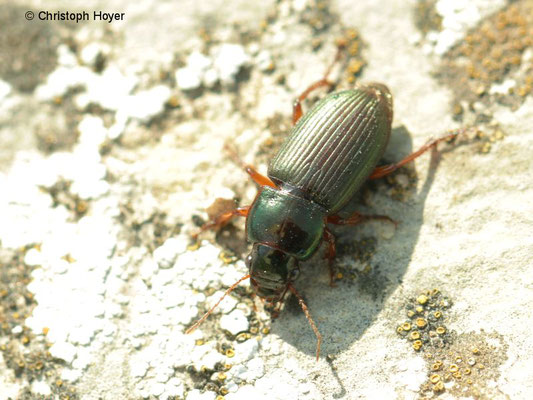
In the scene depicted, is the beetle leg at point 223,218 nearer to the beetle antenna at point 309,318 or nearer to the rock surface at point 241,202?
the rock surface at point 241,202

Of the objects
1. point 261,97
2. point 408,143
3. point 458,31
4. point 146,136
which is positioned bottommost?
point 408,143

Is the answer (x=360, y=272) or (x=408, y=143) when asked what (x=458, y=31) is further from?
(x=360, y=272)

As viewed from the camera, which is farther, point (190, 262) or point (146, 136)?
point (146, 136)

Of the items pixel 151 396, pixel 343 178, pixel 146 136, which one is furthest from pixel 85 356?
pixel 343 178

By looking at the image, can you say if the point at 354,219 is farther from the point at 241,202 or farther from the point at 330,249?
the point at 241,202

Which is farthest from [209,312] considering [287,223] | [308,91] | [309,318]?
[308,91]

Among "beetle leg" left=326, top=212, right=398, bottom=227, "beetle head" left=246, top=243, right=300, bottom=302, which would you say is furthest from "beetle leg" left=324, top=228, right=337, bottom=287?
"beetle head" left=246, top=243, right=300, bottom=302

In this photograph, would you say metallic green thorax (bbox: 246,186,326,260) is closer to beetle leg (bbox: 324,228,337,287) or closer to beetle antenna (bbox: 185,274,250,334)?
beetle leg (bbox: 324,228,337,287)
